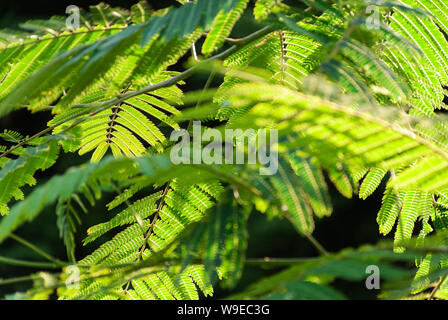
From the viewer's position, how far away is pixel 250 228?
771 centimetres

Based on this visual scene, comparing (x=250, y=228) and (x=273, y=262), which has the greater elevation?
(x=273, y=262)

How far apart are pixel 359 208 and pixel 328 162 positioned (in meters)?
7.84

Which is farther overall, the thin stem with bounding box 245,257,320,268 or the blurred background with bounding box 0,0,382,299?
the blurred background with bounding box 0,0,382,299

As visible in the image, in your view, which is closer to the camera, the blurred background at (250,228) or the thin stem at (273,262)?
the thin stem at (273,262)

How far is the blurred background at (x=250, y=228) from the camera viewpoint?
7.61m

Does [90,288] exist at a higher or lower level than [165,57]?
lower

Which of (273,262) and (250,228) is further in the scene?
(250,228)

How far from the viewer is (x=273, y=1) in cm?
120

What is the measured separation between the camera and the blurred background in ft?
25.0
